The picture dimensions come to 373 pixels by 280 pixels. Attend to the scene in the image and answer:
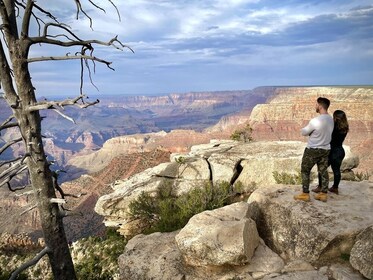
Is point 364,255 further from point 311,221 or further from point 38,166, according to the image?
point 38,166

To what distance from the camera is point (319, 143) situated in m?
8.66

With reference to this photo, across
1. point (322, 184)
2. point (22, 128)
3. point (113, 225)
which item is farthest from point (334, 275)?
point (113, 225)

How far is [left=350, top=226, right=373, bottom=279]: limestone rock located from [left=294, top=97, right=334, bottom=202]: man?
7.07 feet

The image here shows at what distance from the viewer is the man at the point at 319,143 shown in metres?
8.50

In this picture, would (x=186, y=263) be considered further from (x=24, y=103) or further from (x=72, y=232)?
(x=72, y=232)

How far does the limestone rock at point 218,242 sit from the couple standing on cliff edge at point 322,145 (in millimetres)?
1999

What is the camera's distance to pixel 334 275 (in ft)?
23.1

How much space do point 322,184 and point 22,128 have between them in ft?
23.9

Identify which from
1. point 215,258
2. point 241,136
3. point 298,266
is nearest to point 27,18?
point 215,258

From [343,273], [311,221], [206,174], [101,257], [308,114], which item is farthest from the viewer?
[308,114]

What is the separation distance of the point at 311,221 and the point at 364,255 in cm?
179

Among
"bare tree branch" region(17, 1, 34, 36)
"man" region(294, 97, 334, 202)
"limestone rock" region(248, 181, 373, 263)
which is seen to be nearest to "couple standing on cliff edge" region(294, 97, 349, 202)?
"man" region(294, 97, 334, 202)

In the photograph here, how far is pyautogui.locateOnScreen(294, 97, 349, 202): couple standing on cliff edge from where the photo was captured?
853 cm

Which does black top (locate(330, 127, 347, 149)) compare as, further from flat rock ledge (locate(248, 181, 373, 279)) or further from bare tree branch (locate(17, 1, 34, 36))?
bare tree branch (locate(17, 1, 34, 36))
